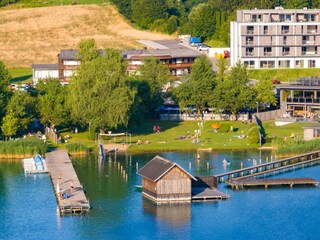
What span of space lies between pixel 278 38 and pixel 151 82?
30188 mm

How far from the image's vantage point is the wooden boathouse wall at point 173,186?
255 feet

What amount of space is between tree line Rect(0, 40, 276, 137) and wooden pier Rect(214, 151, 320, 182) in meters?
17.9

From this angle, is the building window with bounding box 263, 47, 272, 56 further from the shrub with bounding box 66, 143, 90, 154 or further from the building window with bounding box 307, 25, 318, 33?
the shrub with bounding box 66, 143, 90, 154

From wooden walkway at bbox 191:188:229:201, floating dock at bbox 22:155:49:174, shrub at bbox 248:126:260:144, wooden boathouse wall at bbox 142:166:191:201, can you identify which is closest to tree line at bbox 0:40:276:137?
floating dock at bbox 22:155:49:174

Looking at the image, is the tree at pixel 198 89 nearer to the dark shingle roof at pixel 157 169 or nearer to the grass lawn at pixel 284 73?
the grass lawn at pixel 284 73

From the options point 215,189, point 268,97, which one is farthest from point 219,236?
point 268,97

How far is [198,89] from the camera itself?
115 metres

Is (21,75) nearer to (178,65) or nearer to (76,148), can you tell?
(178,65)

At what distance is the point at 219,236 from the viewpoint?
6975cm

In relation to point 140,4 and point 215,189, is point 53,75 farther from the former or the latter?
point 215,189

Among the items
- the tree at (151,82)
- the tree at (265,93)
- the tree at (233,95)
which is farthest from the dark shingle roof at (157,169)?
the tree at (265,93)

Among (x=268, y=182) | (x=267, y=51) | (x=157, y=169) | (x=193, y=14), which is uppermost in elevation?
(x=193, y=14)

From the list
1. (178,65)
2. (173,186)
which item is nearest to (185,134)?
(173,186)

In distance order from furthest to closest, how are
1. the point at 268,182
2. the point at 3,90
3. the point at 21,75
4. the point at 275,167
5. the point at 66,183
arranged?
1. the point at 21,75
2. the point at 3,90
3. the point at 275,167
4. the point at 268,182
5. the point at 66,183
